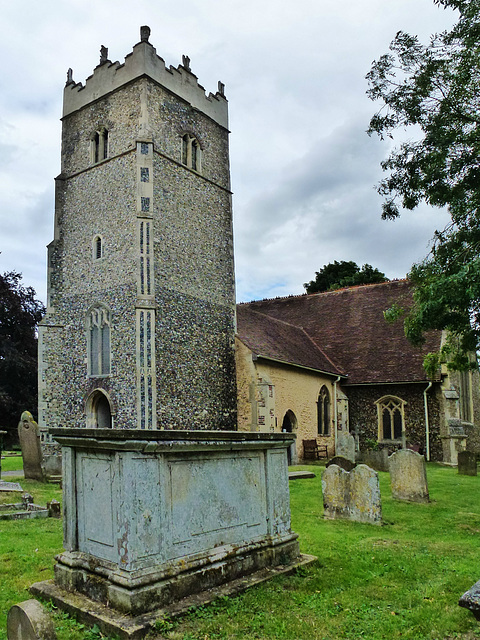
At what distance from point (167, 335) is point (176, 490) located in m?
12.3

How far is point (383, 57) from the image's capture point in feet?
36.4

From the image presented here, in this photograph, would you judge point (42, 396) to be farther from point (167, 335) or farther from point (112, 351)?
point (167, 335)

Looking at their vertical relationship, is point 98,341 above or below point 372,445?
above

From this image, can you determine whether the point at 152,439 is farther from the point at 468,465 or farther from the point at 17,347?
the point at 17,347

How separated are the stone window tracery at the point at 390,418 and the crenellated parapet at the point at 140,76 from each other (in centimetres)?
1337

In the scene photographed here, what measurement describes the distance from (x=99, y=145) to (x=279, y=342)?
10311mm

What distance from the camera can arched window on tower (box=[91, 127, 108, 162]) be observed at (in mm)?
18625

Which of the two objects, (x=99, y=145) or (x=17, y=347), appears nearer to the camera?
(x=99, y=145)

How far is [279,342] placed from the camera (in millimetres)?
21109

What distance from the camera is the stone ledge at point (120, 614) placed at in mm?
3619

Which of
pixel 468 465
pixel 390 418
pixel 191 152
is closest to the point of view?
pixel 468 465

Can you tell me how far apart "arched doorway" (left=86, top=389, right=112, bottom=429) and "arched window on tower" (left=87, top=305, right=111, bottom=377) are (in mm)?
766

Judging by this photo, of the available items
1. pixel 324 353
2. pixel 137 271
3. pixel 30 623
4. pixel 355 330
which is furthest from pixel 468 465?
pixel 30 623

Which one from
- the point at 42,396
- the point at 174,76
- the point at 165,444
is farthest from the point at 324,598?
the point at 174,76
